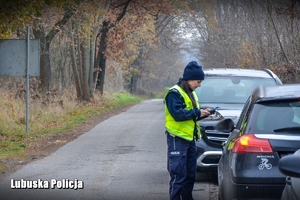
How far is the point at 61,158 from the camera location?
1325 cm

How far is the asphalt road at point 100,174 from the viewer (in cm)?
950

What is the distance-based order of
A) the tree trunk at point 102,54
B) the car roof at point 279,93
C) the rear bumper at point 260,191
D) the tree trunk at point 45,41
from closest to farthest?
the rear bumper at point 260,191
the car roof at point 279,93
the tree trunk at point 45,41
the tree trunk at point 102,54

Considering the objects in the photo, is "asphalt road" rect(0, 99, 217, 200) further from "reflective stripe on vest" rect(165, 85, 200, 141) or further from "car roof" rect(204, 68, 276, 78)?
"car roof" rect(204, 68, 276, 78)

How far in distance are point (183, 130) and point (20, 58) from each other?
9.81 metres

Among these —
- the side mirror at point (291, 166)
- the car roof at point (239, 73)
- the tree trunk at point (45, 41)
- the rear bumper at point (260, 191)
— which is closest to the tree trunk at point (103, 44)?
the tree trunk at point (45, 41)

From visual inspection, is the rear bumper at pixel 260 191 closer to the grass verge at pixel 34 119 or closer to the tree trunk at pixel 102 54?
the grass verge at pixel 34 119

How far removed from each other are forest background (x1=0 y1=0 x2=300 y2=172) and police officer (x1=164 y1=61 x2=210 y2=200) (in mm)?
6631

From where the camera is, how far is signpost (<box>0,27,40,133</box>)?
651 inches

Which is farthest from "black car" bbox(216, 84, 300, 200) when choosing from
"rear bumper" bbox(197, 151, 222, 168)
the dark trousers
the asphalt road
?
"rear bumper" bbox(197, 151, 222, 168)

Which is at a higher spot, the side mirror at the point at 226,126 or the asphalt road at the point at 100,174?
the side mirror at the point at 226,126

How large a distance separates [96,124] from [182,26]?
31.6 metres

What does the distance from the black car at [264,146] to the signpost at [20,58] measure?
10.9 metres

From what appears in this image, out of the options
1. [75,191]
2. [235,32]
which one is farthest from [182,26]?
[75,191]

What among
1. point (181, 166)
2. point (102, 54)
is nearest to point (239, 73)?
point (181, 166)
